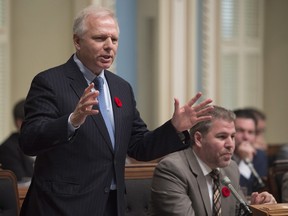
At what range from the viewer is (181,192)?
333 cm

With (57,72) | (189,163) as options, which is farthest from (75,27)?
(189,163)

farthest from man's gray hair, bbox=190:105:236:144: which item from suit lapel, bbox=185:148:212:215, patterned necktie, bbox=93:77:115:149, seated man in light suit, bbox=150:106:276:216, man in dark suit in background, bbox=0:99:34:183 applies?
man in dark suit in background, bbox=0:99:34:183

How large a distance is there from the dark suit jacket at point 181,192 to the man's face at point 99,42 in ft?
2.78

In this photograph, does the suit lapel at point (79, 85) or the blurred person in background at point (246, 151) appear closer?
the suit lapel at point (79, 85)

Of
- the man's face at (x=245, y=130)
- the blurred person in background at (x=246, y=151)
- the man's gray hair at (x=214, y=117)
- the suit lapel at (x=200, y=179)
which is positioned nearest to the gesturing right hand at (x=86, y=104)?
the suit lapel at (x=200, y=179)

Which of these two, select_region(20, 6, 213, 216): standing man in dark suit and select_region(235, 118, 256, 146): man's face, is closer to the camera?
select_region(20, 6, 213, 216): standing man in dark suit

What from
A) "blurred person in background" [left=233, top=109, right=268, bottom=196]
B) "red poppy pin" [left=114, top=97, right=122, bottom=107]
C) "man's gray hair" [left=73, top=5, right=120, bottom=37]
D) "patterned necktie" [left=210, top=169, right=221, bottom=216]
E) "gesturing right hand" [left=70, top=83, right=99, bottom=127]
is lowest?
"blurred person in background" [left=233, top=109, right=268, bottom=196]

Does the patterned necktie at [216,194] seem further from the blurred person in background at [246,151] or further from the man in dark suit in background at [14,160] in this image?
the man in dark suit in background at [14,160]

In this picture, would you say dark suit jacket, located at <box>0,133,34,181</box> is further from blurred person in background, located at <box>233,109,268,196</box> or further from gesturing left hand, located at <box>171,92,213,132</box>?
gesturing left hand, located at <box>171,92,213,132</box>

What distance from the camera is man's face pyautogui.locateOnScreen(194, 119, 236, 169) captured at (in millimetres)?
3463

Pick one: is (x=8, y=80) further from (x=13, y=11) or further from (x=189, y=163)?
(x=189, y=163)

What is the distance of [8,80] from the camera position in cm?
702

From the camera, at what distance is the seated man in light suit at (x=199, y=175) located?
3303 millimetres

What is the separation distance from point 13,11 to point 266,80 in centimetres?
312
